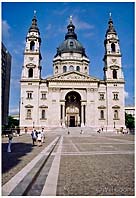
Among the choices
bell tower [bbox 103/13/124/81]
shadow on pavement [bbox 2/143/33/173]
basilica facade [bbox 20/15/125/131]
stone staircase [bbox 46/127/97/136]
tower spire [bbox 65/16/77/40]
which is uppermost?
tower spire [bbox 65/16/77/40]

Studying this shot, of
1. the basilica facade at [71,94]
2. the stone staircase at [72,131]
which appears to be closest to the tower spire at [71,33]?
the basilica facade at [71,94]

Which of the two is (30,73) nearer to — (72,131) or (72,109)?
(72,109)

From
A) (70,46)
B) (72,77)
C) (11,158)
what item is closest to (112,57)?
(72,77)

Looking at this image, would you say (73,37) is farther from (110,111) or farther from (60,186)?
(60,186)

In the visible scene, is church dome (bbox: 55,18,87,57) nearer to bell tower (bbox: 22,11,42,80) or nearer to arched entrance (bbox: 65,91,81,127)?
bell tower (bbox: 22,11,42,80)

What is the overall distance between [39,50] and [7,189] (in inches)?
2422

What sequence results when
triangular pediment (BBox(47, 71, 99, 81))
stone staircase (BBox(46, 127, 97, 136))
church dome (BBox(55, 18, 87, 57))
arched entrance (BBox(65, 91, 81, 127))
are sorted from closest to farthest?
stone staircase (BBox(46, 127, 97, 136)) → triangular pediment (BBox(47, 71, 99, 81)) → arched entrance (BBox(65, 91, 81, 127)) → church dome (BBox(55, 18, 87, 57))

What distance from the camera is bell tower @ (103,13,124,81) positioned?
209 feet

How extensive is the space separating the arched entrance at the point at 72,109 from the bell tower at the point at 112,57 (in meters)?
9.09

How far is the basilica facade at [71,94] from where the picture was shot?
61.0 m

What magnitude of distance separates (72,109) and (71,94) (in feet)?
12.4

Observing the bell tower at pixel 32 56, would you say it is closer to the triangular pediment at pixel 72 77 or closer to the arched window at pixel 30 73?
the arched window at pixel 30 73

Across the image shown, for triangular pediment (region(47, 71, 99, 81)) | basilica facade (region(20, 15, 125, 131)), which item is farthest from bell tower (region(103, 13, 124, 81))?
triangular pediment (region(47, 71, 99, 81))

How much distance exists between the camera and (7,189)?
231 inches
